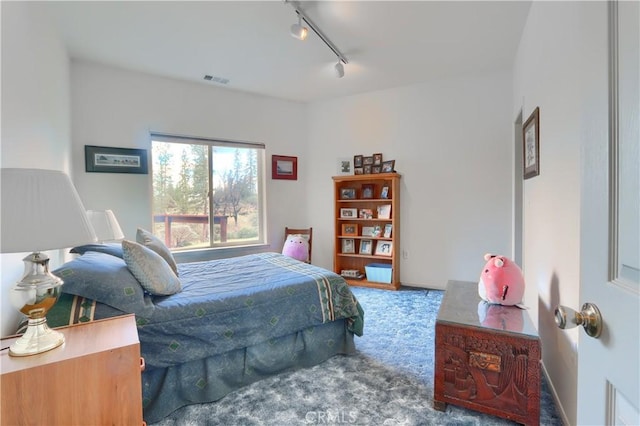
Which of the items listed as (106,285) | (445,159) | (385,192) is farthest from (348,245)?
(106,285)

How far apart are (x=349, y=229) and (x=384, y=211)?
595 mm

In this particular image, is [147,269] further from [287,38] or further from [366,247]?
[366,247]

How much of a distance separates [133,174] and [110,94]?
0.89 meters

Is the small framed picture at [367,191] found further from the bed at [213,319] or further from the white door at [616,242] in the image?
the white door at [616,242]

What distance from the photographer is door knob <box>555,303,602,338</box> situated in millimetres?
638

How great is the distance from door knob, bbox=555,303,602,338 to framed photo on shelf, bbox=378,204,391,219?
359 centimetres

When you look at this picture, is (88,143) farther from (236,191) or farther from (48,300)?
(48,300)

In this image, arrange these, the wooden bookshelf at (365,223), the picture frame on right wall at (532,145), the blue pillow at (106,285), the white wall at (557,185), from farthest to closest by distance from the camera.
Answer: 1. the wooden bookshelf at (365,223)
2. the picture frame on right wall at (532,145)
3. the blue pillow at (106,285)
4. the white wall at (557,185)

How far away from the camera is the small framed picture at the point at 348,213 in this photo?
4.54m

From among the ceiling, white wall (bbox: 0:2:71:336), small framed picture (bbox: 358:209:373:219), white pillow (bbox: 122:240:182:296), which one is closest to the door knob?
white pillow (bbox: 122:240:182:296)

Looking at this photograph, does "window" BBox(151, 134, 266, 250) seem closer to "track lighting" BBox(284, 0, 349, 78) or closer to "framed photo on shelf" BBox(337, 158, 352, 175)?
"framed photo on shelf" BBox(337, 158, 352, 175)

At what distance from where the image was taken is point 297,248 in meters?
4.41

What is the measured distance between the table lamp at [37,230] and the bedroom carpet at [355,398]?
3.01 ft

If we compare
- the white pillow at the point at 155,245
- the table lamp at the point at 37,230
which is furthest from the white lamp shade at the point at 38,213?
the white pillow at the point at 155,245
